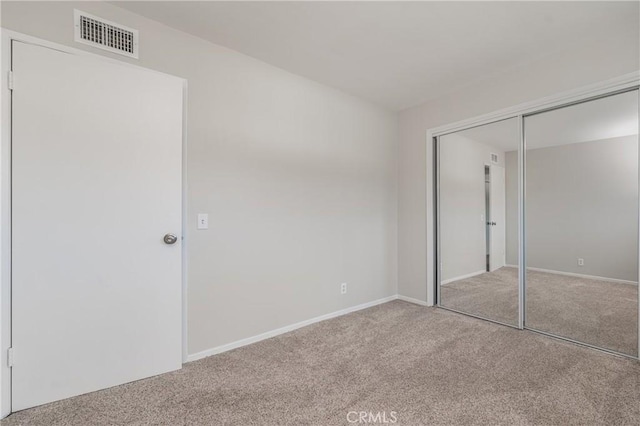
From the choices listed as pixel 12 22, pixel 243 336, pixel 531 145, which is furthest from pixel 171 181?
pixel 531 145

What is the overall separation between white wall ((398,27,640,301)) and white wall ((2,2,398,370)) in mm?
436

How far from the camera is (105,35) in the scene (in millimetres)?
1878

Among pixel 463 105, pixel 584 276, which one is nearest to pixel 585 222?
pixel 584 276

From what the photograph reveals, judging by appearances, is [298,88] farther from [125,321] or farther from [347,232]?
[125,321]

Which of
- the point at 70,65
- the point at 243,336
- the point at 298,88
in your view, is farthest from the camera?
the point at 298,88

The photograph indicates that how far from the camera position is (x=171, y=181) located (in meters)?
2.06

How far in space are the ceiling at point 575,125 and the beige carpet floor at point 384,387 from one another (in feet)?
6.00

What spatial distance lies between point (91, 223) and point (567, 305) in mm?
3974

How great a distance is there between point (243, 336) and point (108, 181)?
160cm

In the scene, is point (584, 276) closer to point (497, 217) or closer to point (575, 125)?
point (497, 217)

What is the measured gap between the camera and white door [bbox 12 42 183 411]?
5.36 feet

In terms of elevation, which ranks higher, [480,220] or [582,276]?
[480,220]

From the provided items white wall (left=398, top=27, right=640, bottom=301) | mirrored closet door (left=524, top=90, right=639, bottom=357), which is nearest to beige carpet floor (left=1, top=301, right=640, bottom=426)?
mirrored closet door (left=524, top=90, right=639, bottom=357)

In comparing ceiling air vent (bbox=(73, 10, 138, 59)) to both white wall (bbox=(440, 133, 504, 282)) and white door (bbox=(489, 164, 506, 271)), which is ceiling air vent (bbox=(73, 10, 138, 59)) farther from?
white door (bbox=(489, 164, 506, 271))
